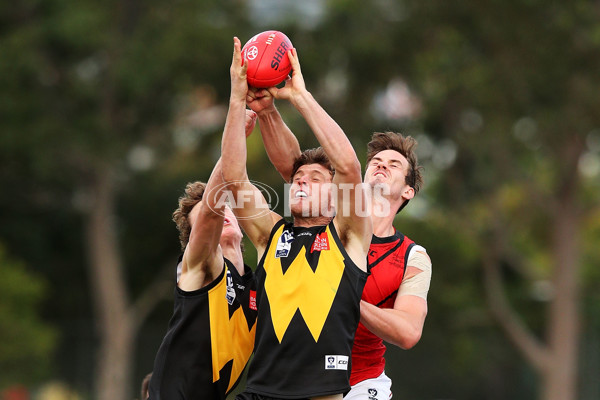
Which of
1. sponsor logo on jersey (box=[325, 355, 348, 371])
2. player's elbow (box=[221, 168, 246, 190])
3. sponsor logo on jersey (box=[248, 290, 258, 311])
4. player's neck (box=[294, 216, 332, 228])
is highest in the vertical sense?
player's elbow (box=[221, 168, 246, 190])

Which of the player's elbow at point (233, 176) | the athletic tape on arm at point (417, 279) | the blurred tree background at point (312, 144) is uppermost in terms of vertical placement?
the blurred tree background at point (312, 144)

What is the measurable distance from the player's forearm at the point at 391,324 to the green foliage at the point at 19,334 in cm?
1864

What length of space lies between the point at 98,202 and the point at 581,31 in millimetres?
13212

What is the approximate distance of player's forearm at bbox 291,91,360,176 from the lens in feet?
17.4

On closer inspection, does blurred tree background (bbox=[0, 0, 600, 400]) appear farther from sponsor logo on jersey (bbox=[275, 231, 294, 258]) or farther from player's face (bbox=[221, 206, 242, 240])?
sponsor logo on jersey (bbox=[275, 231, 294, 258])

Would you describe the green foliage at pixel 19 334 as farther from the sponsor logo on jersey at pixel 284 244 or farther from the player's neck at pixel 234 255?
the sponsor logo on jersey at pixel 284 244

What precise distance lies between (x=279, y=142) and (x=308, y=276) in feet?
4.18

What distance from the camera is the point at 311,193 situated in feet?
18.7

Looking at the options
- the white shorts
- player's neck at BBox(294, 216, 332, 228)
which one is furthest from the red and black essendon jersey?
player's neck at BBox(294, 216, 332, 228)

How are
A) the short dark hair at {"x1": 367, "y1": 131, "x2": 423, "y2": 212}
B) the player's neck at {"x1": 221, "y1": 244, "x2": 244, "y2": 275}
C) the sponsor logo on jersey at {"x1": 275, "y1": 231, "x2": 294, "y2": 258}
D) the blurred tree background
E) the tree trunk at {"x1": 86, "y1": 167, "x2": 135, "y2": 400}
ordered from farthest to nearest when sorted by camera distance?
the tree trunk at {"x1": 86, "y1": 167, "x2": 135, "y2": 400} < the blurred tree background < the short dark hair at {"x1": 367, "y1": 131, "x2": 423, "y2": 212} < the player's neck at {"x1": 221, "y1": 244, "x2": 244, "y2": 275} < the sponsor logo on jersey at {"x1": 275, "y1": 231, "x2": 294, "y2": 258}

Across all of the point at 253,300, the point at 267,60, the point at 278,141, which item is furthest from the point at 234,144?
the point at 253,300

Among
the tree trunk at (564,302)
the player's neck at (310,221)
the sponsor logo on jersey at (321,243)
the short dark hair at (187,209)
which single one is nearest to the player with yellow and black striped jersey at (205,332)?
the short dark hair at (187,209)

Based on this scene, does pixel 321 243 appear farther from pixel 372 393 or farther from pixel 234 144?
pixel 372 393

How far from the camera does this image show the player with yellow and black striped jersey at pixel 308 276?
5324 mm
